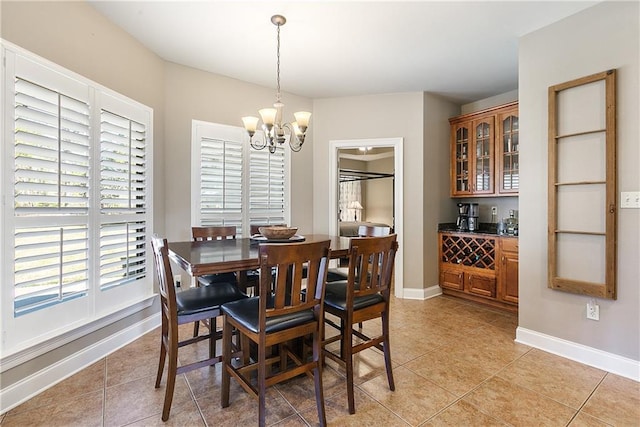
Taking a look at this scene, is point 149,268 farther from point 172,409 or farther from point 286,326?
point 286,326

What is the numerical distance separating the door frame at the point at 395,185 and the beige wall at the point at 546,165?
1.51m

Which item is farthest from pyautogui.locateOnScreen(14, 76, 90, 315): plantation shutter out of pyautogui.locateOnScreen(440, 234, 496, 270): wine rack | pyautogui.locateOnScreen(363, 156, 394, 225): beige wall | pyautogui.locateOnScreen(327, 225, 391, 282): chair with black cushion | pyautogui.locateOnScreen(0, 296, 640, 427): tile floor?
pyautogui.locateOnScreen(363, 156, 394, 225): beige wall

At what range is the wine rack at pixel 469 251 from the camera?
11.8 feet

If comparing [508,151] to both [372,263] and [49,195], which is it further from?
[49,195]

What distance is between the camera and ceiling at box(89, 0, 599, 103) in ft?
7.65

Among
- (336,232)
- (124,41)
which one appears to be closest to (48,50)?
(124,41)

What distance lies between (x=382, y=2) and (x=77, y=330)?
3307mm

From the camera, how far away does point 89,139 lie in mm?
2279

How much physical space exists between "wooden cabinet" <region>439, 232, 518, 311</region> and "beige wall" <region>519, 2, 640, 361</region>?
74 cm

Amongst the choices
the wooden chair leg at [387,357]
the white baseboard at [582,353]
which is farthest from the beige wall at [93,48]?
the white baseboard at [582,353]

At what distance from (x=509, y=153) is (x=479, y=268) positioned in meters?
1.44

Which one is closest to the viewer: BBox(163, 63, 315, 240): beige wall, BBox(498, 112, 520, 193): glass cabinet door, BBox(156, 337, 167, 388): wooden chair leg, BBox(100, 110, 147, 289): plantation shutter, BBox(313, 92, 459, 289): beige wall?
BBox(156, 337, 167, 388): wooden chair leg

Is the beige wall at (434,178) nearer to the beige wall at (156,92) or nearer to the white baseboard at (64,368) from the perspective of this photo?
the beige wall at (156,92)

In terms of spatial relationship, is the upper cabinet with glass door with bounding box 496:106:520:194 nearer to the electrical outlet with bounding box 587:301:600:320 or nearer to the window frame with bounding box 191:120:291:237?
the electrical outlet with bounding box 587:301:600:320
